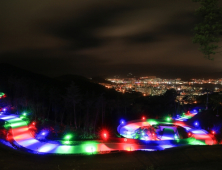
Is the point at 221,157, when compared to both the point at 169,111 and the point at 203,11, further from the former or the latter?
the point at 169,111

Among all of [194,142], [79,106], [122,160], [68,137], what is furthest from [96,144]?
[79,106]

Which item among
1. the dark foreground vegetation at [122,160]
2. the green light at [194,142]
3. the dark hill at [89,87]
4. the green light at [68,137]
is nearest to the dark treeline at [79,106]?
the green light at [68,137]

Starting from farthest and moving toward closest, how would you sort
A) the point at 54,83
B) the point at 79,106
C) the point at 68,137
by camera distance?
the point at 54,83
the point at 79,106
the point at 68,137

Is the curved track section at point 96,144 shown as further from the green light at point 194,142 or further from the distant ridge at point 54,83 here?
the distant ridge at point 54,83

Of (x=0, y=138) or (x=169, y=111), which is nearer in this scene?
(x=0, y=138)

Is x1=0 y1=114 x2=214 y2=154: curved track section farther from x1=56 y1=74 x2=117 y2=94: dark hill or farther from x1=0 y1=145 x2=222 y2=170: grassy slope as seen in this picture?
x1=56 y1=74 x2=117 y2=94: dark hill

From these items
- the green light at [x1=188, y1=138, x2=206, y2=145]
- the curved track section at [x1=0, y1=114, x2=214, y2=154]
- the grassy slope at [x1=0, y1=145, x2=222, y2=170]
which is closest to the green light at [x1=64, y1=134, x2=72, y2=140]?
the curved track section at [x1=0, y1=114, x2=214, y2=154]

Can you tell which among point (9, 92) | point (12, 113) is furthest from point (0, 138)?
point (9, 92)

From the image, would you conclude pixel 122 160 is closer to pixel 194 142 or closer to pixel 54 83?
pixel 194 142
